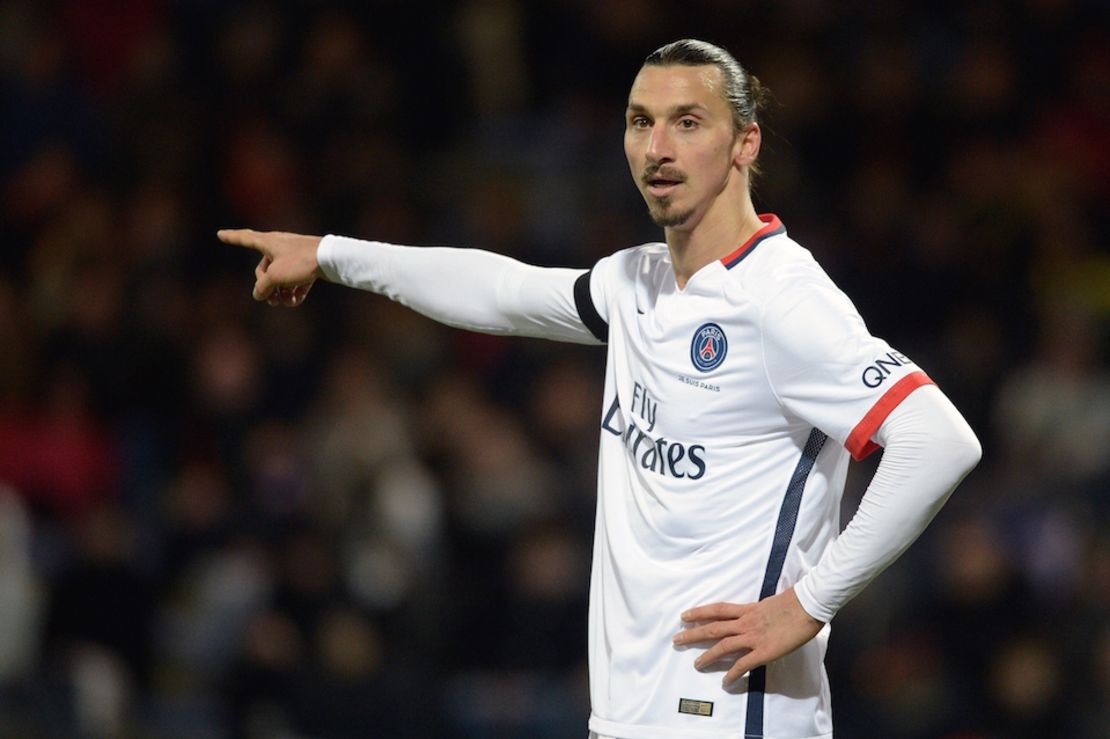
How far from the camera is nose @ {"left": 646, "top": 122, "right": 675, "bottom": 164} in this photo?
3.40 metres

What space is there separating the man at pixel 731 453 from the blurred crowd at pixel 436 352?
3.82m

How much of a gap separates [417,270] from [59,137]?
22.1 feet

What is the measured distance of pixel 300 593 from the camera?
25.0 ft

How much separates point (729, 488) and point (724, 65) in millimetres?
884

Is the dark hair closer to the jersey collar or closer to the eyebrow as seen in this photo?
the eyebrow

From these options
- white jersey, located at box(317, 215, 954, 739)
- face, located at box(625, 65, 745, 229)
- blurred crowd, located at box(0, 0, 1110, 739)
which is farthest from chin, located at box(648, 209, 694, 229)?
blurred crowd, located at box(0, 0, 1110, 739)

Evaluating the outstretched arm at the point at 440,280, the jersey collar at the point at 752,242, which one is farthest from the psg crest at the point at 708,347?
the outstretched arm at the point at 440,280

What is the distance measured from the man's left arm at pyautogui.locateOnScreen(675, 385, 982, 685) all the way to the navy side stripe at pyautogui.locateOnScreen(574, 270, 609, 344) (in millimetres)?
744

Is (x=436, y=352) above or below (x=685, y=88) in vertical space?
below

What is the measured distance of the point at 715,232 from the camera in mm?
3477

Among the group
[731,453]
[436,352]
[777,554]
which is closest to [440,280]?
[731,453]

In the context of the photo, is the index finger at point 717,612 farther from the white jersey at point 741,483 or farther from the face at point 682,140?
the face at point 682,140

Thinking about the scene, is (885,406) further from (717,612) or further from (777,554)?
(717,612)

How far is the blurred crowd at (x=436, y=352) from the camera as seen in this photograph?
24.2 ft
